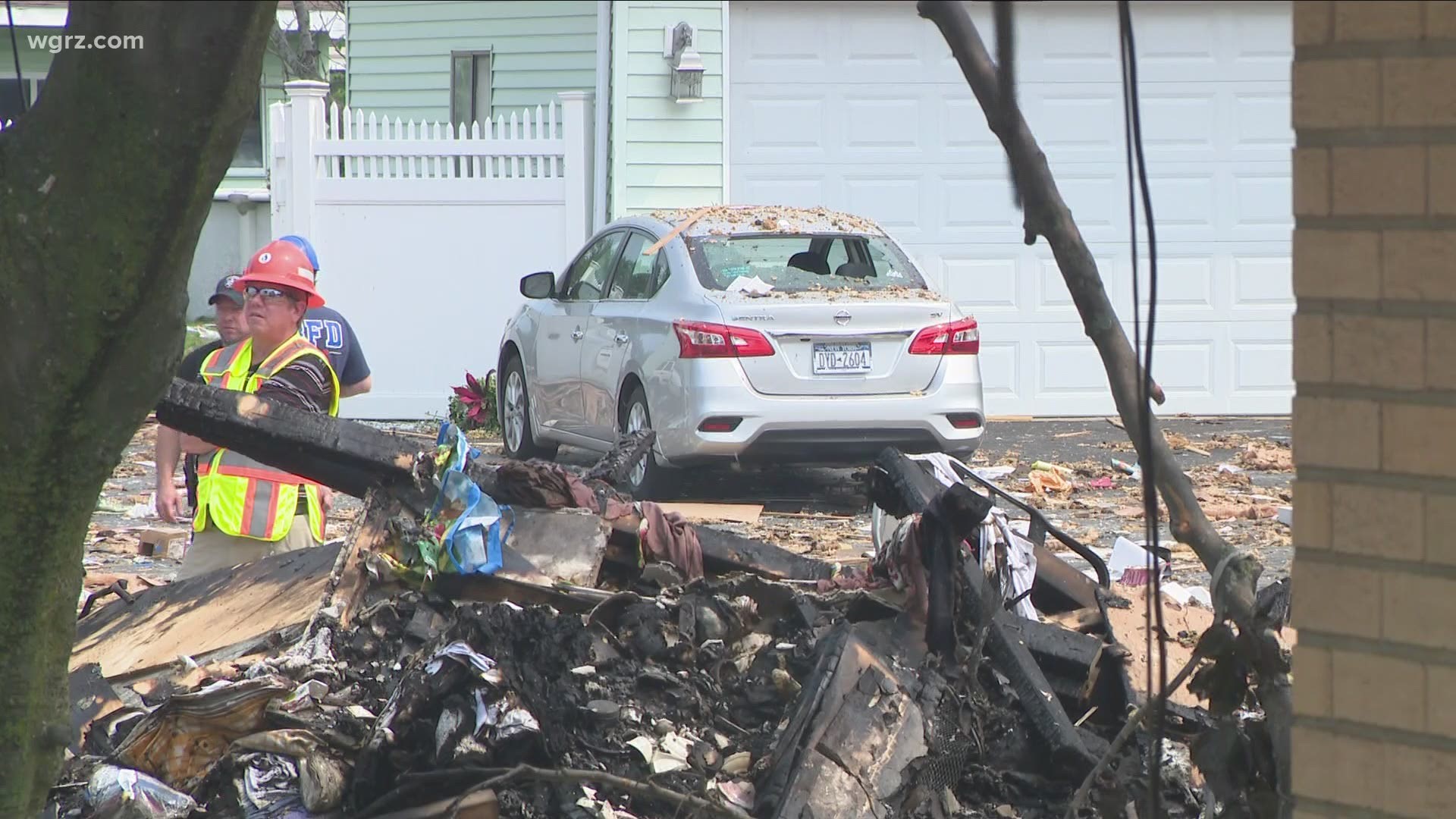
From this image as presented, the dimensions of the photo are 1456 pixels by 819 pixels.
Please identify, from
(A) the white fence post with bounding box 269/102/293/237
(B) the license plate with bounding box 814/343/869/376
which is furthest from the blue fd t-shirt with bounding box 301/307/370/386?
(A) the white fence post with bounding box 269/102/293/237

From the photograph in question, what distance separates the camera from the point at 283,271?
18.7 feet

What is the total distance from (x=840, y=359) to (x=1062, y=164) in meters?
5.85

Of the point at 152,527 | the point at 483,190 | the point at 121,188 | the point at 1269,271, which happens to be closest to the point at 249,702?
the point at 121,188

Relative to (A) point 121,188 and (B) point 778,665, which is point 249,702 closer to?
(B) point 778,665

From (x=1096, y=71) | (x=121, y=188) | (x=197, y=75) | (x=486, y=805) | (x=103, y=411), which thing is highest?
(x=1096, y=71)

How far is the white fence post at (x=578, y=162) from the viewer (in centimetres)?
1487

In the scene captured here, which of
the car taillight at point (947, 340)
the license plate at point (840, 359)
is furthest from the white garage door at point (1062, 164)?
the license plate at point (840, 359)

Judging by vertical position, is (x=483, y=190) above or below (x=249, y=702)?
above

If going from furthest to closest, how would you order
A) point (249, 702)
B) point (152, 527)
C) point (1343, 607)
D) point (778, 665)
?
point (152, 527)
point (778, 665)
point (249, 702)
point (1343, 607)

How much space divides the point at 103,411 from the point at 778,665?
283 cm

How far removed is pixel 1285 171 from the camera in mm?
14836

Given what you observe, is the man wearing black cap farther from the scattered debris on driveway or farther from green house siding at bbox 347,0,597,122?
green house siding at bbox 347,0,597,122

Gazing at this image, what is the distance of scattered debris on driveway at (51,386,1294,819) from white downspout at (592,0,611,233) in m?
9.14

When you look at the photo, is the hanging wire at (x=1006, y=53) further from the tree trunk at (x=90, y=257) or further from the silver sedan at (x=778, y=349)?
the silver sedan at (x=778, y=349)
